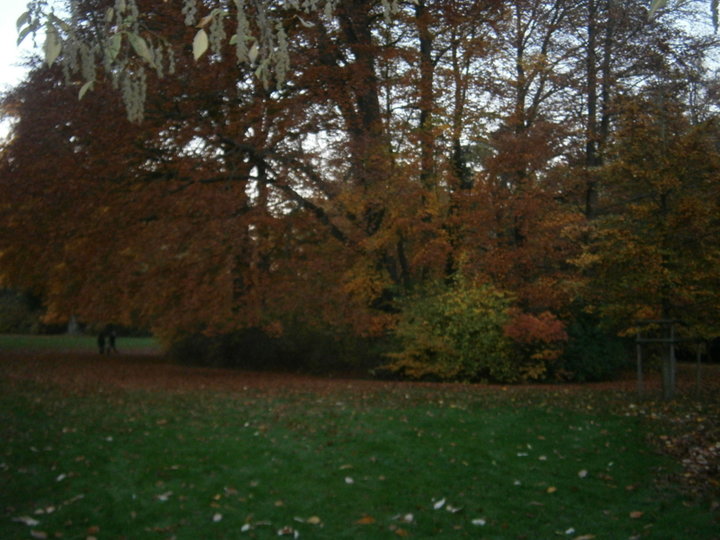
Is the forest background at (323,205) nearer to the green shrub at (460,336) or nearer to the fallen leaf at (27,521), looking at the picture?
the green shrub at (460,336)

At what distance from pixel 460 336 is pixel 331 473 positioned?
27.8 ft

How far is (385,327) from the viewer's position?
17.5 m

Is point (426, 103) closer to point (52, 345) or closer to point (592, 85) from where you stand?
point (592, 85)

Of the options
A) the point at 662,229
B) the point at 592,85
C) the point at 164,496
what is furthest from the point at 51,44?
the point at 592,85

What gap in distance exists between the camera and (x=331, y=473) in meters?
7.82

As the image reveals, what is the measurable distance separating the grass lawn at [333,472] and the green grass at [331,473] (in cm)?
2

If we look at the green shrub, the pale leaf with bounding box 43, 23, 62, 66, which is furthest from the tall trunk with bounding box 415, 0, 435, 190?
the pale leaf with bounding box 43, 23, 62, 66

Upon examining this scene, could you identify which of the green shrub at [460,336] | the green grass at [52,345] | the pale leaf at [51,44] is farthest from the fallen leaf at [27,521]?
the green grass at [52,345]

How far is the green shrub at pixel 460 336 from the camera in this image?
51.4ft

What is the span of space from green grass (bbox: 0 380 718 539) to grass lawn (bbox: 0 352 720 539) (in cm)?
2

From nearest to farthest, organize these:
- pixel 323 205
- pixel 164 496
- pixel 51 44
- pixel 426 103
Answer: pixel 51 44
pixel 164 496
pixel 426 103
pixel 323 205

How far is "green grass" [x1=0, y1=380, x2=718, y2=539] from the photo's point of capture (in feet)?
21.1

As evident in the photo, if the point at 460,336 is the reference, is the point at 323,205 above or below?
above

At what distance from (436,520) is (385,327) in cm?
1094
